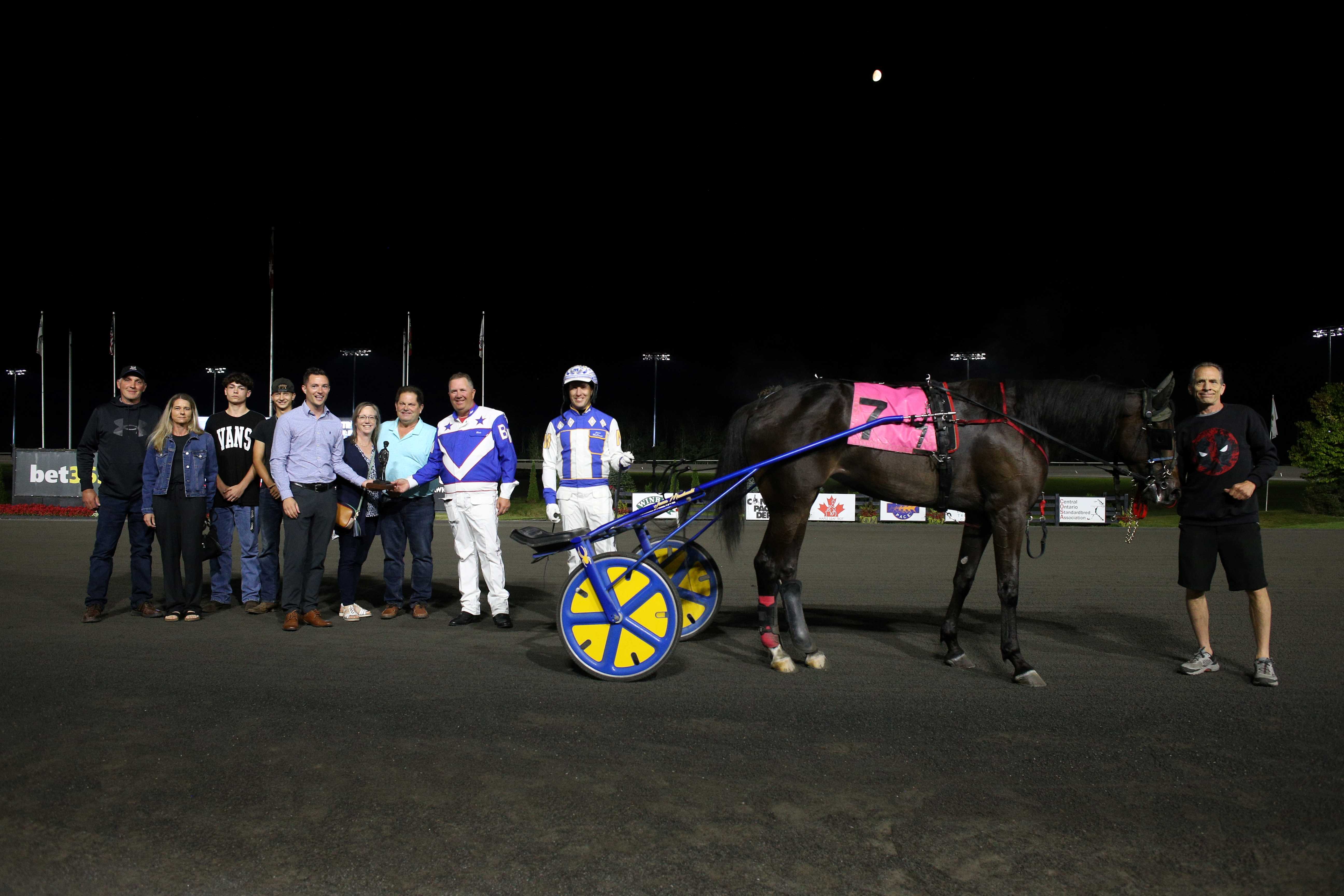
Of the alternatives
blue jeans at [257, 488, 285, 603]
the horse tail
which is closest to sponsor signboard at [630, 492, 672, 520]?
blue jeans at [257, 488, 285, 603]

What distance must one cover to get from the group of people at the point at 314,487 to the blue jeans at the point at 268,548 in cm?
1

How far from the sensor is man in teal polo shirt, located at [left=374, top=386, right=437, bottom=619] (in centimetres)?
663

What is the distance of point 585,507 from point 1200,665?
4062 mm

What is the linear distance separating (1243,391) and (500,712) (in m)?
63.3

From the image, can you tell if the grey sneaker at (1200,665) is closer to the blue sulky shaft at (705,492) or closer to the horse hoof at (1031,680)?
the horse hoof at (1031,680)

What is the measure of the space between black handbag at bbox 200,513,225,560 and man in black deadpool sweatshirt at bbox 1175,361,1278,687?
22.0 feet

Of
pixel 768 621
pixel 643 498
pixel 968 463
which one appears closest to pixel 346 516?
pixel 768 621

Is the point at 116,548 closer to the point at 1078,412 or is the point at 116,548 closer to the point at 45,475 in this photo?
the point at 1078,412

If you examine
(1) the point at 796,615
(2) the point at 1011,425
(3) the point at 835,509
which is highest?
(2) the point at 1011,425

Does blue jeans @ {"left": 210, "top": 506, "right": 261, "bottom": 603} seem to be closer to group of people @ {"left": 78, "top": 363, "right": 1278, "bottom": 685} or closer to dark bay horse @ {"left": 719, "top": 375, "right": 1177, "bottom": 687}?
group of people @ {"left": 78, "top": 363, "right": 1278, "bottom": 685}

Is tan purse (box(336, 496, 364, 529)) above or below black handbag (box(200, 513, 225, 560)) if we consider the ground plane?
above

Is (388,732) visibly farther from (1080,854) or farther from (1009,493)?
(1009,493)

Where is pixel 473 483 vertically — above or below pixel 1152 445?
below

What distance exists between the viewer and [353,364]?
5956 centimetres
